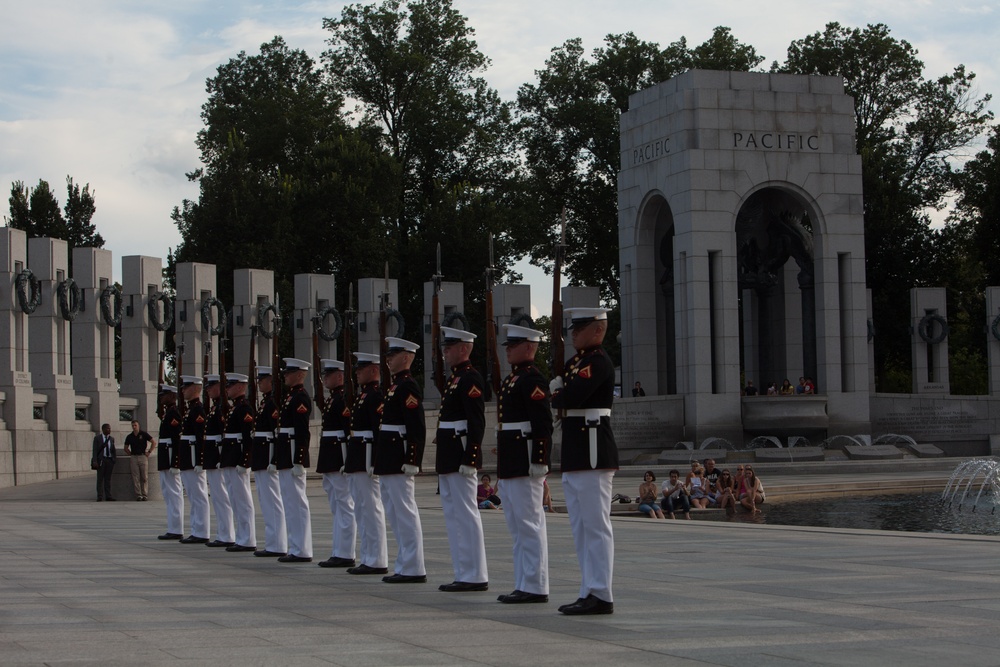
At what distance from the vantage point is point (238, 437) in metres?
14.6

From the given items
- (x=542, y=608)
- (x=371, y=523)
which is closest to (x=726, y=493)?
(x=371, y=523)

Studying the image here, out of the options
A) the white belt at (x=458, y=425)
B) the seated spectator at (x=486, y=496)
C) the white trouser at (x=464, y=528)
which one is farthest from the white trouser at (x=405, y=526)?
the seated spectator at (x=486, y=496)

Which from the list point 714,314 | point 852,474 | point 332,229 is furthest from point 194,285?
point 332,229

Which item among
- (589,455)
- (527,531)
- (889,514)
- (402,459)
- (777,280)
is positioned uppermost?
(777,280)

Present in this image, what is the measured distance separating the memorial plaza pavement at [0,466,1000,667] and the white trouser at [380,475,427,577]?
0.24 m

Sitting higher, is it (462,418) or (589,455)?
(462,418)

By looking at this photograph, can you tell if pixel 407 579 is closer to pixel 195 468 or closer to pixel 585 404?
pixel 585 404

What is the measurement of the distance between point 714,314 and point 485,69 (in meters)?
27.3

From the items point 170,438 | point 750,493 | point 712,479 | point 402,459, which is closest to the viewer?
point 402,459

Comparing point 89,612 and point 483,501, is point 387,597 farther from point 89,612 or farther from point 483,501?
point 483,501

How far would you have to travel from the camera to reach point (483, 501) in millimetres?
20812

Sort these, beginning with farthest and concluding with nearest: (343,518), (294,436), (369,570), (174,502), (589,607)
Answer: (174,502)
(294,436)
(343,518)
(369,570)
(589,607)

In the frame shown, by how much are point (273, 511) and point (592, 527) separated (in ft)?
18.9

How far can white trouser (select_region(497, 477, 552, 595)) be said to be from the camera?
30.6ft
